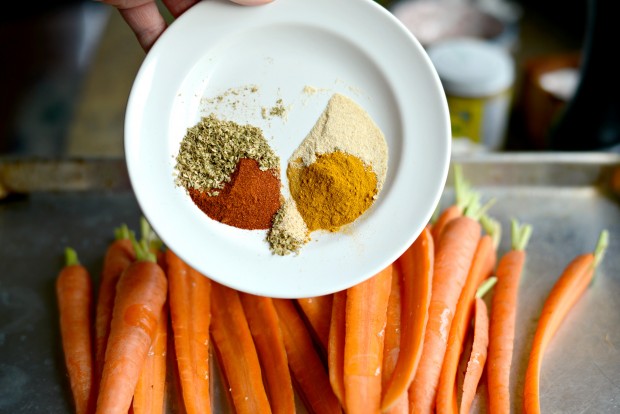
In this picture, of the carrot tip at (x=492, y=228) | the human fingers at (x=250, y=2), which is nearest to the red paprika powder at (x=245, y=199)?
the human fingers at (x=250, y=2)

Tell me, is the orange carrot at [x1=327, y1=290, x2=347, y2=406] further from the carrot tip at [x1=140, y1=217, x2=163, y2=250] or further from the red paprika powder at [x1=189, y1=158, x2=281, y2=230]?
the carrot tip at [x1=140, y1=217, x2=163, y2=250]

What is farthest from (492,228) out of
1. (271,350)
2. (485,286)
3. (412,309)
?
(271,350)

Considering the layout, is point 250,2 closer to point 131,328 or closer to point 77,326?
point 131,328

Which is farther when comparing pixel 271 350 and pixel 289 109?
pixel 271 350

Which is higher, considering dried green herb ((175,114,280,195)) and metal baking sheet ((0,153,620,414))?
dried green herb ((175,114,280,195))

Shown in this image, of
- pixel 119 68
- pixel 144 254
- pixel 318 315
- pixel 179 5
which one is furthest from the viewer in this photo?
pixel 119 68

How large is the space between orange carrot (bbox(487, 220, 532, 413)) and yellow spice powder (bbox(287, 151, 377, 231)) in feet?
1.59

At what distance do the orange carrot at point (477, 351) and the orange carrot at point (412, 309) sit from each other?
144 mm

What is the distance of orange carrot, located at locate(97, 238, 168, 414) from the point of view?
127cm

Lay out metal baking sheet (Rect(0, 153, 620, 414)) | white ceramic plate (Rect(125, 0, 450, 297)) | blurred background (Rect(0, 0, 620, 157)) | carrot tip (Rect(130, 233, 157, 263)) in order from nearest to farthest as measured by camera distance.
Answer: white ceramic plate (Rect(125, 0, 450, 297)) → metal baking sheet (Rect(0, 153, 620, 414)) → carrot tip (Rect(130, 233, 157, 263)) → blurred background (Rect(0, 0, 620, 157))

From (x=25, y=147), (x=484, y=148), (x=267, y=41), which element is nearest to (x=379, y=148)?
(x=267, y=41)

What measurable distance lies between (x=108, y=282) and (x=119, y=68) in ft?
5.42

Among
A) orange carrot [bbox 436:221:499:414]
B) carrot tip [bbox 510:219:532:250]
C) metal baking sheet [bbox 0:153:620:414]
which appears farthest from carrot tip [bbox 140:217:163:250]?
carrot tip [bbox 510:219:532:250]

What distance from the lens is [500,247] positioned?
1.70 metres
